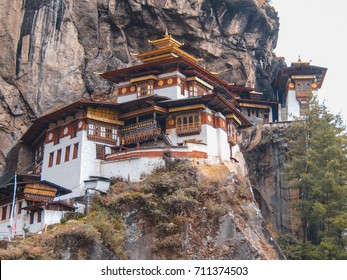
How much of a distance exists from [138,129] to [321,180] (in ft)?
46.3

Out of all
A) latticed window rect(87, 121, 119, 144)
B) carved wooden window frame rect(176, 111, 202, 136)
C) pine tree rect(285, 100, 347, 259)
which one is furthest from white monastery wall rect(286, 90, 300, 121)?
latticed window rect(87, 121, 119, 144)

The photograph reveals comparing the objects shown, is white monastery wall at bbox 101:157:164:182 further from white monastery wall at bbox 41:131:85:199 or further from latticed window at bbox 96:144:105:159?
white monastery wall at bbox 41:131:85:199

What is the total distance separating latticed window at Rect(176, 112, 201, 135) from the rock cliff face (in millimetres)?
12470

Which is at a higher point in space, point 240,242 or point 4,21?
point 4,21

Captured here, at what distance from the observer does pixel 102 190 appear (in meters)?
40.3

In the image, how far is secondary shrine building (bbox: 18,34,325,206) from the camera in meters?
42.0

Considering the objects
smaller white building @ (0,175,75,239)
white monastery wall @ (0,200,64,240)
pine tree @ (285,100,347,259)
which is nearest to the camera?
white monastery wall @ (0,200,64,240)

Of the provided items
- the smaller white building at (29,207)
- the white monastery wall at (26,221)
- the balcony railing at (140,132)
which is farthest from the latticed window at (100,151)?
the white monastery wall at (26,221)

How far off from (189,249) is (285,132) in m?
22.6

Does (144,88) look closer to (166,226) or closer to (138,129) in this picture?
(138,129)

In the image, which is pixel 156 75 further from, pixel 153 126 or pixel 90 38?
pixel 90 38

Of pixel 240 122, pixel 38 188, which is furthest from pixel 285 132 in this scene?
pixel 38 188

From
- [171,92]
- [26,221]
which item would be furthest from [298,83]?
[26,221]

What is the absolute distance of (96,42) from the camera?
56.5 m
